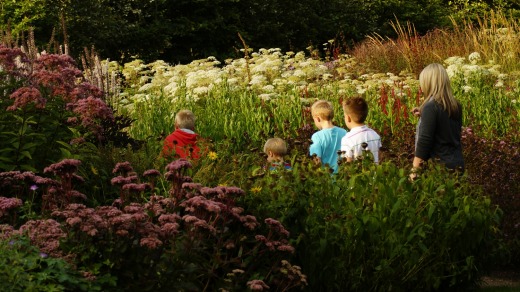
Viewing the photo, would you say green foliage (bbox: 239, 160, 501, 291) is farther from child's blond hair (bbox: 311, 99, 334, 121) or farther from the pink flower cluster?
child's blond hair (bbox: 311, 99, 334, 121)

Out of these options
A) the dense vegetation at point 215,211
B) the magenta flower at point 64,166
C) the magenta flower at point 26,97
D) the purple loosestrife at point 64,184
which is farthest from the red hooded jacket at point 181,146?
the magenta flower at point 64,166

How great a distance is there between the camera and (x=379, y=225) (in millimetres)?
6574

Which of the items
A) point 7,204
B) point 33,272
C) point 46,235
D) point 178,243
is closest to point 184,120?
point 7,204

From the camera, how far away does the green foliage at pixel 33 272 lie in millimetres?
4484

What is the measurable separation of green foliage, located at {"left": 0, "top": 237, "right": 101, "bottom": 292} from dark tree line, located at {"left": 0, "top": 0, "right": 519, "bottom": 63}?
1579cm

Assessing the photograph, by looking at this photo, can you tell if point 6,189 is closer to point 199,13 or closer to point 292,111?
point 292,111

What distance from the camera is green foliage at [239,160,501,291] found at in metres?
6.41

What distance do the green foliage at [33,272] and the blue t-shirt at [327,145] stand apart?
4.35 metres

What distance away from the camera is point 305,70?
14.8 meters

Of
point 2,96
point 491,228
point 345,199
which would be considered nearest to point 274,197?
point 345,199

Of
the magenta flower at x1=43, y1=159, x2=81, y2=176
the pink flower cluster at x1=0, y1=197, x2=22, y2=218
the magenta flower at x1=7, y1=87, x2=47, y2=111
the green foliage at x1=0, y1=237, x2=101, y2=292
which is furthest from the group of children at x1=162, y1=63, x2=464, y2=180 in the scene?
the green foliage at x1=0, y1=237, x2=101, y2=292

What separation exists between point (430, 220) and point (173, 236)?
2320mm

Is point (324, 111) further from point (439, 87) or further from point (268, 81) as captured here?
point (268, 81)

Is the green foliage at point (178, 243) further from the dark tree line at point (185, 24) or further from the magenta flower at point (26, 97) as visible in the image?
the dark tree line at point (185, 24)
